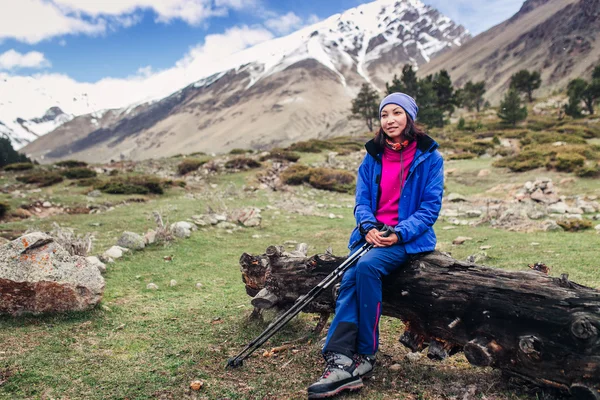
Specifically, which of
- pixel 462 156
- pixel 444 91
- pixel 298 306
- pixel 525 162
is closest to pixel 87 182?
pixel 298 306

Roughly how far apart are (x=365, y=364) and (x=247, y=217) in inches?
400

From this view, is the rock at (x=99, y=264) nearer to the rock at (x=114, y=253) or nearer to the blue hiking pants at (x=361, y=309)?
the rock at (x=114, y=253)

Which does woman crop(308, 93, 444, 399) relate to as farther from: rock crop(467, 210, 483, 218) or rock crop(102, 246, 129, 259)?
rock crop(467, 210, 483, 218)

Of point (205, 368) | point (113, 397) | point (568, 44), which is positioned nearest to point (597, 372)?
point (205, 368)

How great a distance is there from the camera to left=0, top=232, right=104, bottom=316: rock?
17.4 ft

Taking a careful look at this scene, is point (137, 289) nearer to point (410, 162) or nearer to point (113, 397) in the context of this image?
point (113, 397)

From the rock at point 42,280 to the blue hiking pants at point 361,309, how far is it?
3.86 m

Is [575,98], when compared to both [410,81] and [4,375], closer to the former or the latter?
[410,81]

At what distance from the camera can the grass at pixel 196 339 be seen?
3703 mm

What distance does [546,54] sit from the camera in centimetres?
11619

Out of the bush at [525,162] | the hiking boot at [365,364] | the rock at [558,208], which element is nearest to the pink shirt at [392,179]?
the hiking boot at [365,364]

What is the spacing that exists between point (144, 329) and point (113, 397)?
181 centimetres

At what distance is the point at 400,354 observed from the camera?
14.4 ft

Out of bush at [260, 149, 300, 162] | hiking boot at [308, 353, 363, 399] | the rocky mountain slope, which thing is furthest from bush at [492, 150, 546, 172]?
the rocky mountain slope
